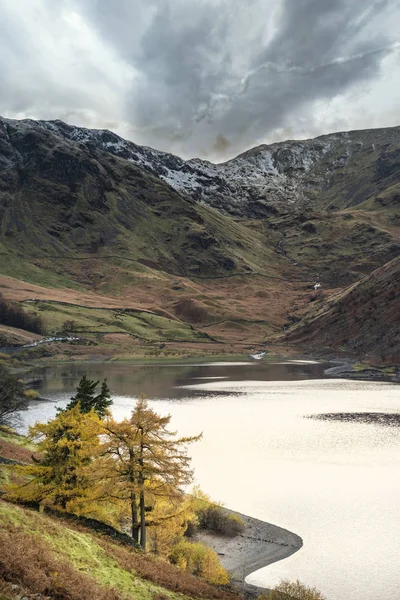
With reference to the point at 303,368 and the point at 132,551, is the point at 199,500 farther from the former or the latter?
the point at 303,368

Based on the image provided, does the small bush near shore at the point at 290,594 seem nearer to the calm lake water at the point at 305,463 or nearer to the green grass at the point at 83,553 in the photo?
the calm lake water at the point at 305,463

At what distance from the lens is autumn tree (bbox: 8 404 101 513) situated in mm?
29547

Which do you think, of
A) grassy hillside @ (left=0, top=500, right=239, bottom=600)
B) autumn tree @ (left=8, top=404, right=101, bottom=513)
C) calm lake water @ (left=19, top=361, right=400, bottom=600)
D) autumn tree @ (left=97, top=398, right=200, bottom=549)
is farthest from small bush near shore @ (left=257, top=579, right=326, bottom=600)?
autumn tree @ (left=8, top=404, right=101, bottom=513)

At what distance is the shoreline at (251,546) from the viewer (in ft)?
111

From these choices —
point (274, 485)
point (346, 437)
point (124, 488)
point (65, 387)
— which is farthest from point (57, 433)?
point (65, 387)

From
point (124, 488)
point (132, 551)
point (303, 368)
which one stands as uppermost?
point (303, 368)

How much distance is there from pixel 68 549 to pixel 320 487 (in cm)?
3250

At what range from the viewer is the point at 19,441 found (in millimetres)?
54594

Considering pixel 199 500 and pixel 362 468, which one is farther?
pixel 362 468

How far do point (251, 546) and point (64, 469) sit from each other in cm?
1585

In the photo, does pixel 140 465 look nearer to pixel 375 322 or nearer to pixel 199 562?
pixel 199 562

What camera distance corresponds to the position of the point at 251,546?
121ft

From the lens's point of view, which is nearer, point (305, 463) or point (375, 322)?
point (305, 463)

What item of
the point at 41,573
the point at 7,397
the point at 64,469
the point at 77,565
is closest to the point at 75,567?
the point at 77,565
